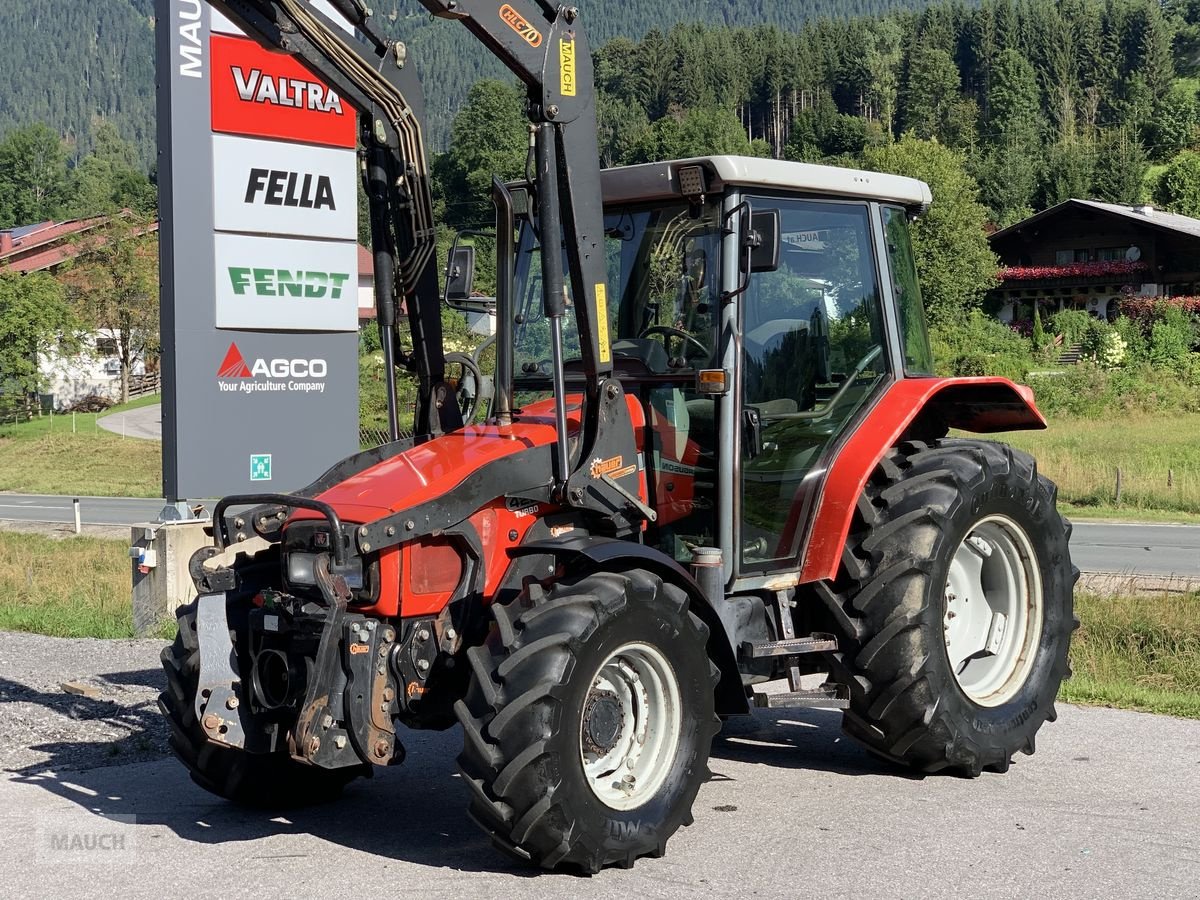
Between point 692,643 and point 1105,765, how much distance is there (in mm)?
2467

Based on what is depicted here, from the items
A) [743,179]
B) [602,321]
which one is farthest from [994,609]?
[602,321]

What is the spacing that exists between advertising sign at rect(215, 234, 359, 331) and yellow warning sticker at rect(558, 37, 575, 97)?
6.13m

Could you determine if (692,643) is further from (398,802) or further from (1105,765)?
(1105,765)

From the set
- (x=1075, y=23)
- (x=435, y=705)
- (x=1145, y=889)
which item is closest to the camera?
(x=1145, y=889)

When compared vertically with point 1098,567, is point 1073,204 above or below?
above

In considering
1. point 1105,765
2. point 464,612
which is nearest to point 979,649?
point 1105,765

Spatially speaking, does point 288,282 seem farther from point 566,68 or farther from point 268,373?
point 566,68

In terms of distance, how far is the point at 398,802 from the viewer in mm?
6367

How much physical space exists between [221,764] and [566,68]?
3.19 m

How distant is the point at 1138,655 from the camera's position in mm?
9273

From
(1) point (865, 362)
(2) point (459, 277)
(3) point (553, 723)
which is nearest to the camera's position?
(3) point (553, 723)

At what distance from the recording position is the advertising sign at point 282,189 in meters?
11.2

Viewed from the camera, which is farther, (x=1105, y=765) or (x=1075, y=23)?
(x=1075, y=23)

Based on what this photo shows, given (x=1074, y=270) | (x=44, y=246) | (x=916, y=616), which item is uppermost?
(x=44, y=246)
